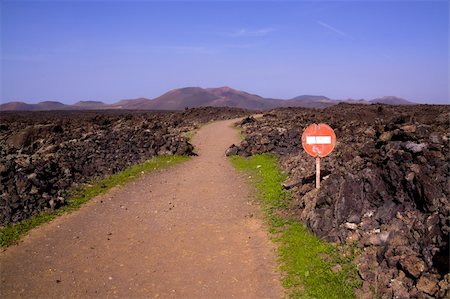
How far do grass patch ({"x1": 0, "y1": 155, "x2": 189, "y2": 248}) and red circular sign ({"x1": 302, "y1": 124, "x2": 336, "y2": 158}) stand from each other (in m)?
7.29

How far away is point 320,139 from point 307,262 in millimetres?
3573

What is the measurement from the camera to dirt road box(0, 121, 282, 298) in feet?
24.3

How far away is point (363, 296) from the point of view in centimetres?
648

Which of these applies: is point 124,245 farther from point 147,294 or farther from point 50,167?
point 50,167

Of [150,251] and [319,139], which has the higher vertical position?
[319,139]

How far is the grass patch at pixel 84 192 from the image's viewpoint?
10.0 meters

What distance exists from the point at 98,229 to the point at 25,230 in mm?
1861

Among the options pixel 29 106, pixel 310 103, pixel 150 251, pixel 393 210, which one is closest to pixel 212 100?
pixel 310 103

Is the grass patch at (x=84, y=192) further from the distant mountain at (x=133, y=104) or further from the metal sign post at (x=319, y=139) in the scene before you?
the distant mountain at (x=133, y=104)

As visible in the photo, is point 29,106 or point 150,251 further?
point 29,106

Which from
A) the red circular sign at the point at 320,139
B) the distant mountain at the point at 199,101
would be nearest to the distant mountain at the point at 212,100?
the distant mountain at the point at 199,101

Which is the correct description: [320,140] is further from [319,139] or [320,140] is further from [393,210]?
[393,210]

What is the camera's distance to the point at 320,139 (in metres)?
10.2

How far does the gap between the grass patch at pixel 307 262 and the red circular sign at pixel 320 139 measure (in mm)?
1929
